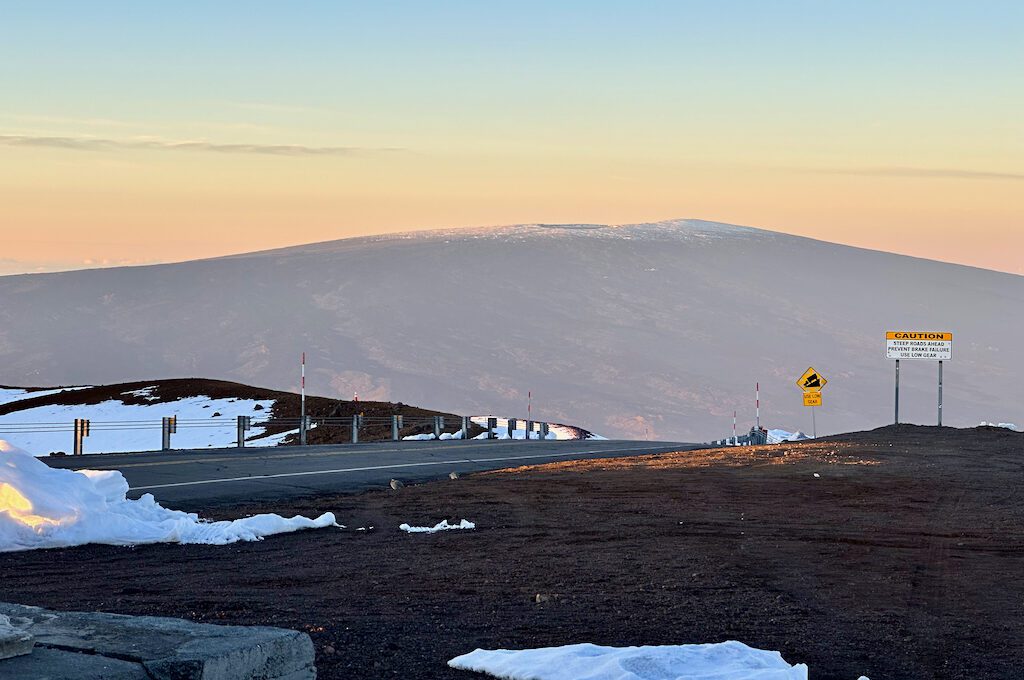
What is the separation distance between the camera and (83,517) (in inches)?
599

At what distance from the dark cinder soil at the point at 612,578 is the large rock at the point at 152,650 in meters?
1.43

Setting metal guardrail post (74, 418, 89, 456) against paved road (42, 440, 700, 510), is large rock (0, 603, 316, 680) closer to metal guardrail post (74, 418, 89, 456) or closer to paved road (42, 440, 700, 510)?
paved road (42, 440, 700, 510)

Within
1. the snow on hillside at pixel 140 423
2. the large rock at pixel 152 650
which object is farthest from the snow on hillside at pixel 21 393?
the large rock at pixel 152 650

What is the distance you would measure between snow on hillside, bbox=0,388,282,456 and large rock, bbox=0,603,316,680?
56618 mm

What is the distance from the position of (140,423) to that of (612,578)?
6296cm

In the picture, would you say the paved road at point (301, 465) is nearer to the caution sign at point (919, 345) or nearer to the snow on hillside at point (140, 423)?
the caution sign at point (919, 345)

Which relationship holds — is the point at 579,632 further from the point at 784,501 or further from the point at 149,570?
the point at 784,501

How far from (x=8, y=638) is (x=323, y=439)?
52539 mm

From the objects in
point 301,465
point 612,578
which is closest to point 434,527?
point 612,578

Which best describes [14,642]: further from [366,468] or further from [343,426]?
[343,426]

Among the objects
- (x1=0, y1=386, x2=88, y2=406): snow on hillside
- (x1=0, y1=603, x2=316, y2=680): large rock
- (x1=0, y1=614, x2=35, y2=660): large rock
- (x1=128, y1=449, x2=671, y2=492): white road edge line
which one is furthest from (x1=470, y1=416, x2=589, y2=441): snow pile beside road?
(x1=0, y1=614, x2=35, y2=660): large rock

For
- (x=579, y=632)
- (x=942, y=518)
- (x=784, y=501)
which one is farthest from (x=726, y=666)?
(x=784, y=501)

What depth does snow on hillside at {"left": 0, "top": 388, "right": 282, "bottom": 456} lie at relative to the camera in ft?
224

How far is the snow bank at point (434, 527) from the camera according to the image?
16.8 metres
